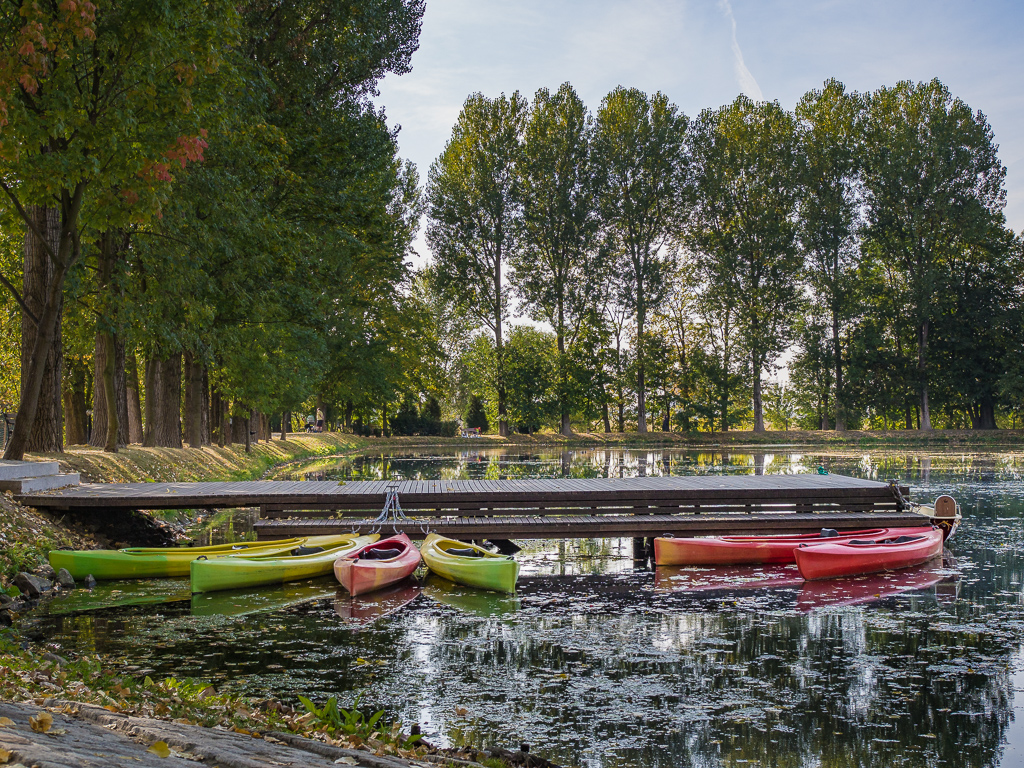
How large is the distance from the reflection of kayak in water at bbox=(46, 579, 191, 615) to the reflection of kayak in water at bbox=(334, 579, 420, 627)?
2.28 metres

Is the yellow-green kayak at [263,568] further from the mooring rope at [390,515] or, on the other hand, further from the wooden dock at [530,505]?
the wooden dock at [530,505]

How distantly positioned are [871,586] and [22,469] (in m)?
13.2

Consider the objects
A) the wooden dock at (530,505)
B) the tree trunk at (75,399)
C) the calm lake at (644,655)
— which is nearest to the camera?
the calm lake at (644,655)

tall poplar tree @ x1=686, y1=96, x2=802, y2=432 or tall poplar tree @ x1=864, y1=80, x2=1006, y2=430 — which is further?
tall poplar tree @ x1=686, y1=96, x2=802, y2=432

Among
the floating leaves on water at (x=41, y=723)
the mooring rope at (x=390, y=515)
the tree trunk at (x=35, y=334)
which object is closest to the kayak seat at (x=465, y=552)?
the mooring rope at (x=390, y=515)

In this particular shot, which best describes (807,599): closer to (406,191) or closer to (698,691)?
(698,691)

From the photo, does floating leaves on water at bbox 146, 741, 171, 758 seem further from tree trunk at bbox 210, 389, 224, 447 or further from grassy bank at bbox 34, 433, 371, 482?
tree trunk at bbox 210, 389, 224, 447

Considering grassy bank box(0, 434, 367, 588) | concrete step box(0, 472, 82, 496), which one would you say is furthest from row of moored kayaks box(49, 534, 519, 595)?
concrete step box(0, 472, 82, 496)

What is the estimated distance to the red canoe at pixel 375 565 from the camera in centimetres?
1095

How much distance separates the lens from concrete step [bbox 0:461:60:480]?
41.9 feet

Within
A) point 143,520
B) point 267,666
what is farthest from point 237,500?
point 267,666

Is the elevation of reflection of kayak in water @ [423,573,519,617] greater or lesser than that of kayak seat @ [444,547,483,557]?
lesser

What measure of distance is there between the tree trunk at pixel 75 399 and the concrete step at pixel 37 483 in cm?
1353

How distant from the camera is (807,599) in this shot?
10.7m
